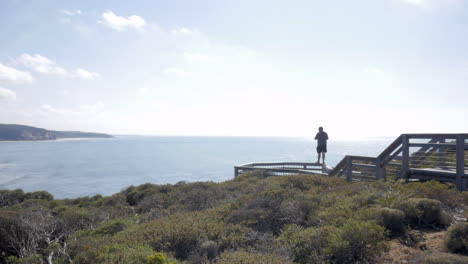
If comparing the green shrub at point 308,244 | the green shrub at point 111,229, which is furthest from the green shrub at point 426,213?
the green shrub at point 111,229

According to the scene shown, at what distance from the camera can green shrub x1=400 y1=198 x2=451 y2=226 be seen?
213 inches

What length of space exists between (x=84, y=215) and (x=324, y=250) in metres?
8.67

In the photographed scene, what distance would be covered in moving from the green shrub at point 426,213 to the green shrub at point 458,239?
982mm

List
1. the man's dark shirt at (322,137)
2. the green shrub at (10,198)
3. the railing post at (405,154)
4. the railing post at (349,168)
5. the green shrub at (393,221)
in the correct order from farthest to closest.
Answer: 1. the green shrub at (10,198)
2. the man's dark shirt at (322,137)
3. the railing post at (349,168)
4. the railing post at (405,154)
5. the green shrub at (393,221)

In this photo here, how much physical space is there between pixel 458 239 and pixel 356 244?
4.46ft

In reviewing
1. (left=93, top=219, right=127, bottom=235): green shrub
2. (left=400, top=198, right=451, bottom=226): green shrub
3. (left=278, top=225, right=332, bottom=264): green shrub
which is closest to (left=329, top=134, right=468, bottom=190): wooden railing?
(left=400, top=198, right=451, bottom=226): green shrub

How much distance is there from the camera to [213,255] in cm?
493

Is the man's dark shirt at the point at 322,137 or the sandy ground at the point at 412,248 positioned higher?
the man's dark shirt at the point at 322,137

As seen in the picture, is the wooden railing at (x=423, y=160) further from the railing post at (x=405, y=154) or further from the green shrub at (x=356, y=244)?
the green shrub at (x=356, y=244)

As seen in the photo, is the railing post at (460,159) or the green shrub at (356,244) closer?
the green shrub at (356,244)

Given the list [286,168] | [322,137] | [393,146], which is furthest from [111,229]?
[286,168]

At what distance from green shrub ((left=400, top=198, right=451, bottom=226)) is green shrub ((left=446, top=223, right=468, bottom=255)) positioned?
982mm

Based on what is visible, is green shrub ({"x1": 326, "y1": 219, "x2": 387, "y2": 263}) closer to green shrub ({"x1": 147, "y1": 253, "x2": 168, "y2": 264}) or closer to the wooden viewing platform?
green shrub ({"x1": 147, "y1": 253, "x2": 168, "y2": 264})

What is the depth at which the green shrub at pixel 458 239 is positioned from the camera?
4.23 meters
